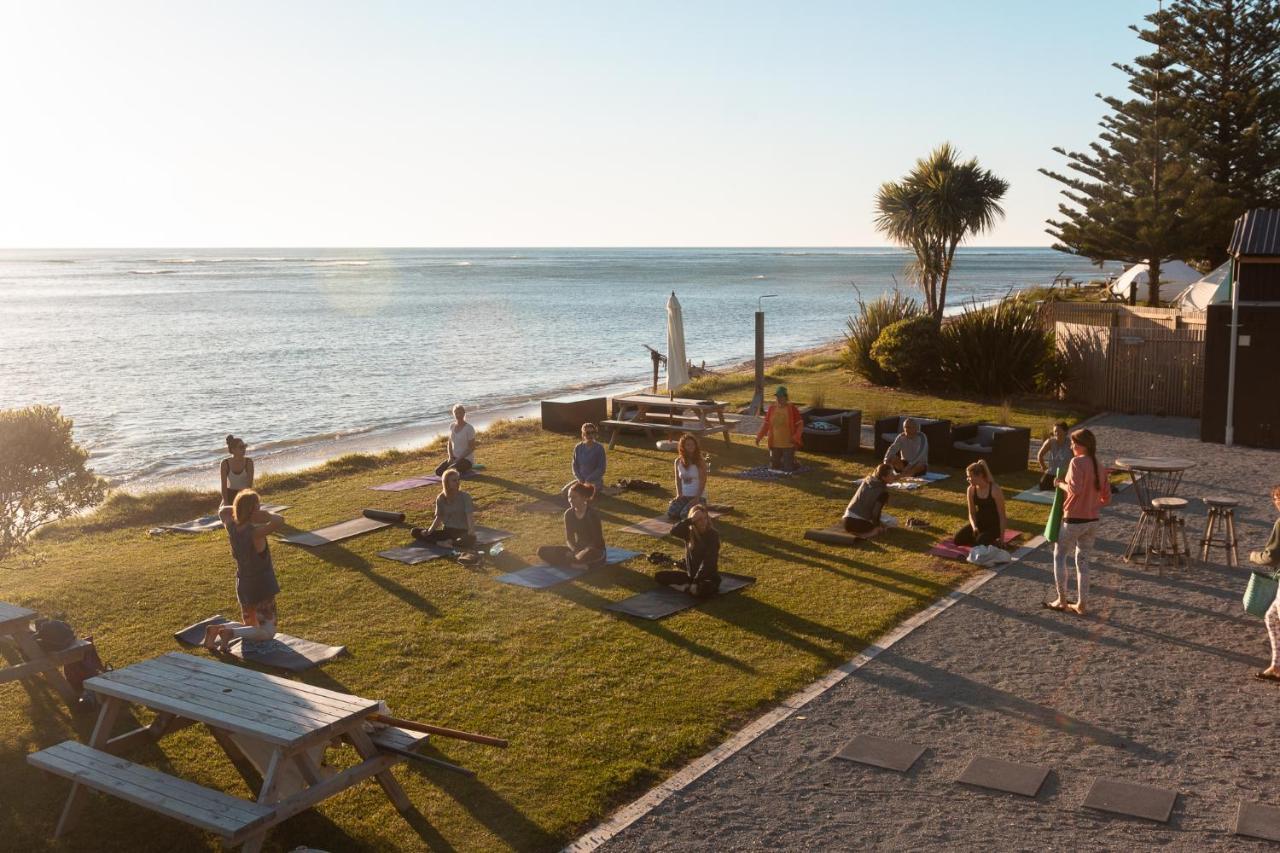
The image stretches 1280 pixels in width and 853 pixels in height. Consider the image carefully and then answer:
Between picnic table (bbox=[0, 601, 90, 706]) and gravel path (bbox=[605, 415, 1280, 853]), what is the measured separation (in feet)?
14.0

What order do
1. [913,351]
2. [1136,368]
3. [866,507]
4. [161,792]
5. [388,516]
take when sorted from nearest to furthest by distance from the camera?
1. [161,792]
2. [866,507]
3. [388,516]
4. [1136,368]
5. [913,351]

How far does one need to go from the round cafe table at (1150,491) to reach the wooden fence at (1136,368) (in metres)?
6.30

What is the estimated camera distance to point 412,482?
1552 centimetres

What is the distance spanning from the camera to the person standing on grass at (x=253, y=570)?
8.20 metres

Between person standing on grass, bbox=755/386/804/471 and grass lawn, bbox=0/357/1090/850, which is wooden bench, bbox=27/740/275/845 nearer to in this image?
grass lawn, bbox=0/357/1090/850

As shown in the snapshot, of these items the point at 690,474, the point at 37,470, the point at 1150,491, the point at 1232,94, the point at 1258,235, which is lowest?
the point at 1150,491

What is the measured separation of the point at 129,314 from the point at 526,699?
276ft

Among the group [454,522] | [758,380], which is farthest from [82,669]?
[758,380]

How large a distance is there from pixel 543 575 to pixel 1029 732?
16.4ft

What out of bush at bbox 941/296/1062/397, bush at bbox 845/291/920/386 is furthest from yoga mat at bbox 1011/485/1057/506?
bush at bbox 845/291/920/386

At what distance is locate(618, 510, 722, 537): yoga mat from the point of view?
12227 millimetres

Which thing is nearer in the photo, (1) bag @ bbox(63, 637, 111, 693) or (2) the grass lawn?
(2) the grass lawn

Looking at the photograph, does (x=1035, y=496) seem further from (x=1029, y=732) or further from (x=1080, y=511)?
(x=1029, y=732)

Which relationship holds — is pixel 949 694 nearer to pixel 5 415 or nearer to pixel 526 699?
pixel 526 699
